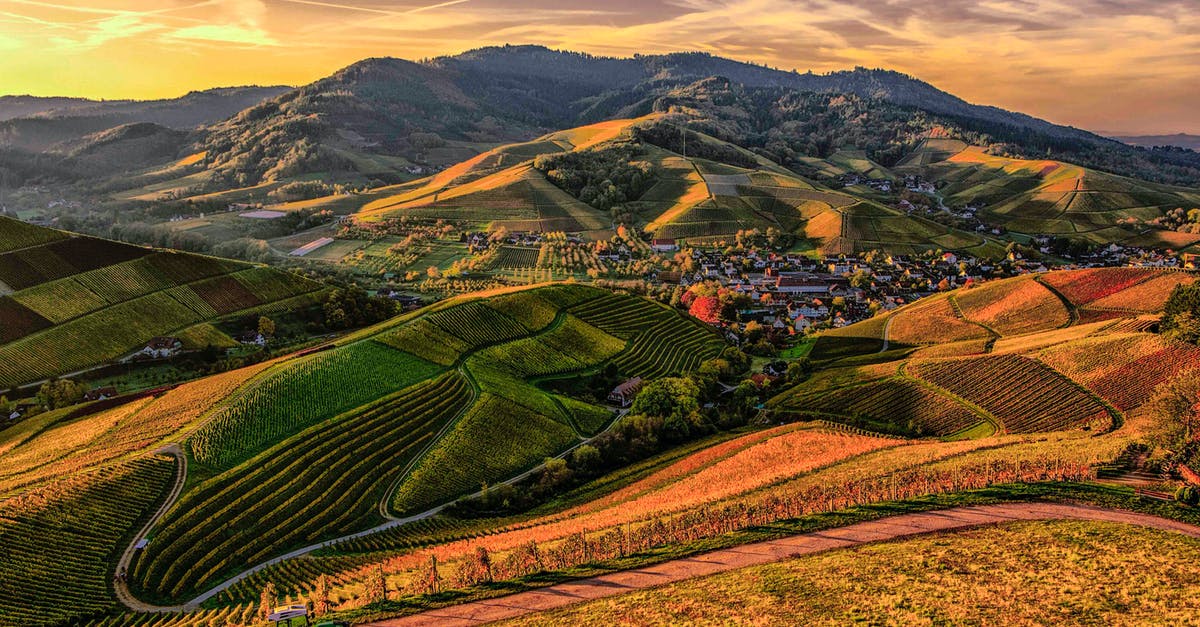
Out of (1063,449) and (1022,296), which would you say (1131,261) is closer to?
(1022,296)

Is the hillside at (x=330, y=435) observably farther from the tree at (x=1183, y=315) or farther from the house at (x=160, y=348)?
the tree at (x=1183, y=315)

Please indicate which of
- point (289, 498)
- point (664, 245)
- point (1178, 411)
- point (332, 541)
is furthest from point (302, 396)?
point (664, 245)

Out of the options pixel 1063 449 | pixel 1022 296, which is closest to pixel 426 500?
pixel 1063 449

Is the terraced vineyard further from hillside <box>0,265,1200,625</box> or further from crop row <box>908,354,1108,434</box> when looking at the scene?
crop row <box>908,354,1108,434</box>

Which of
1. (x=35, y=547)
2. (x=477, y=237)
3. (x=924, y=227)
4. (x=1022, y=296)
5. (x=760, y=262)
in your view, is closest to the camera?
(x=35, y=547)

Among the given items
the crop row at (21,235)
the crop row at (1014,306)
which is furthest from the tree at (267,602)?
the crop row at (21,235)

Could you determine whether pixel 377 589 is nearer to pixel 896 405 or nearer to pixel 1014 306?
pixel 896 405

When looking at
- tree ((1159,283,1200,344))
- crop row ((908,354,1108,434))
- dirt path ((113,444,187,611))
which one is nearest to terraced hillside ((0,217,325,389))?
dirt path ((113,444,187,611))
